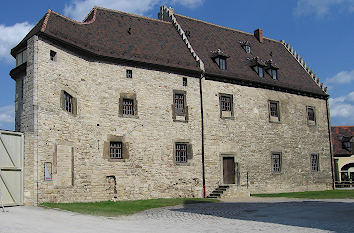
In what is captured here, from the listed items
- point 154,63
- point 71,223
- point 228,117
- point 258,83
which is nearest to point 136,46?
point 154,63

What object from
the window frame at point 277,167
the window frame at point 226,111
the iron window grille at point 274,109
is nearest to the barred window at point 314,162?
the window frame at point 277,167

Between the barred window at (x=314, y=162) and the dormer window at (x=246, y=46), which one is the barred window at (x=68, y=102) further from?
the barred window at (x=314, y=162)

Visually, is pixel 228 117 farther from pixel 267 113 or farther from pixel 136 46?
pixel 136 46

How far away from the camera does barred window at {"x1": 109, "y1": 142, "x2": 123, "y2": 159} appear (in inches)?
864

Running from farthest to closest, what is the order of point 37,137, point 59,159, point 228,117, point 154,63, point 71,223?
point 228,117, point 154,63, point 59,159, point 37,137, point 71,223

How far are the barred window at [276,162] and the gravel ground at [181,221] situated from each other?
41.2ft

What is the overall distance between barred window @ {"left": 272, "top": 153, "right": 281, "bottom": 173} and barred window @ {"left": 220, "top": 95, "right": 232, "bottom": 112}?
508 cm

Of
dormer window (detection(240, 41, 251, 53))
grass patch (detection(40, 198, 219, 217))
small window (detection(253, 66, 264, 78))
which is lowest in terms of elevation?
grass patch (detection(40, 198, 219, 217))

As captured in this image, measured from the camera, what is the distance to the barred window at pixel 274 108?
97.7 ft

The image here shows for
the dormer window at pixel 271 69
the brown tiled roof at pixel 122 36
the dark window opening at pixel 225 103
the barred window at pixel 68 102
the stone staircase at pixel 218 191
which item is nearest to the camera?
the barred window at pixel 68 102

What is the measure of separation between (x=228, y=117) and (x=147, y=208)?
10.6 metres

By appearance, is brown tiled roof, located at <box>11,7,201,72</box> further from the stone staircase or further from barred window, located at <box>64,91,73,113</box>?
the stone staircase

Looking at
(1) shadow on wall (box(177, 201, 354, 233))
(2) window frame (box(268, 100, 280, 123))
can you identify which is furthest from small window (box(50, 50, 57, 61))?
(2) window frame (box(268, 100, 280, 123))

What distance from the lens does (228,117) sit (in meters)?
26.9
